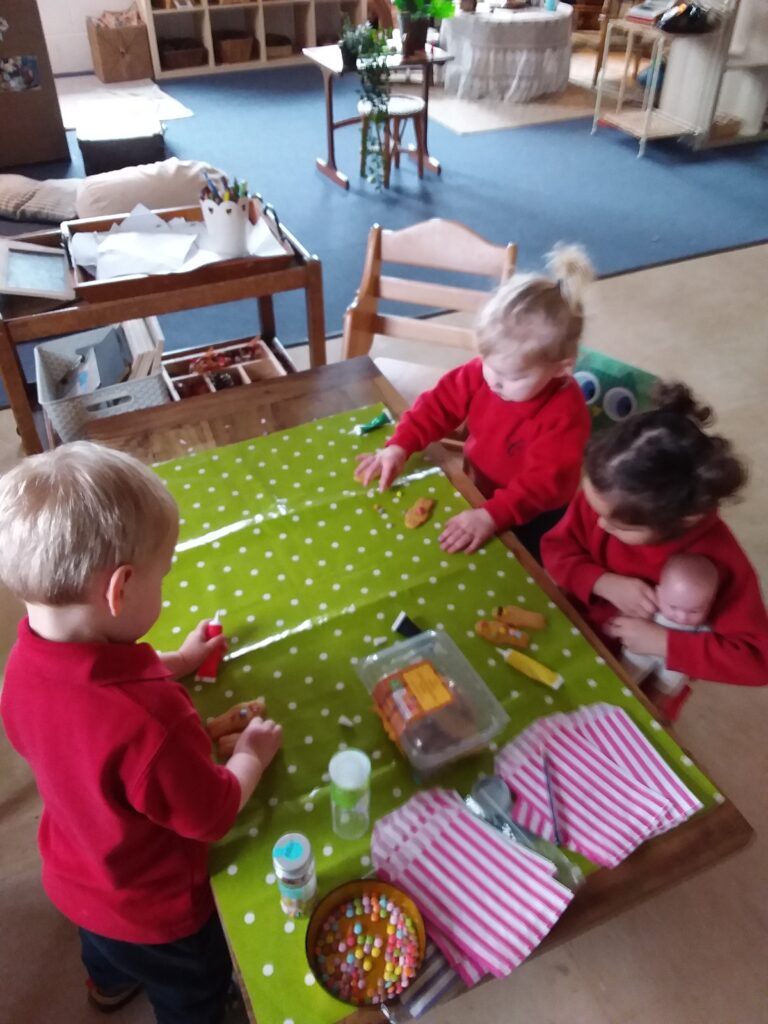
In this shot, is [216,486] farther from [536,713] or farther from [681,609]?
[681,609]

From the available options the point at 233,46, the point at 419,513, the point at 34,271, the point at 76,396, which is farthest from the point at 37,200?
the point at 419,513

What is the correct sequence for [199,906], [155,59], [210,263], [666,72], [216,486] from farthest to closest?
[155,59] < [666,72] < [210,263] < [216,486] < [199,906]

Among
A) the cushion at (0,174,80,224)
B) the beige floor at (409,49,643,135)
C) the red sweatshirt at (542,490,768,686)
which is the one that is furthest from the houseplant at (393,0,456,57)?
the red sweatshirt at (542,490,768,686)

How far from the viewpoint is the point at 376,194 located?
4363 millimetres

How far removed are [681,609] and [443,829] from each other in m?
0.49

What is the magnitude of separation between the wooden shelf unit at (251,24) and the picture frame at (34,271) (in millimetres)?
4716

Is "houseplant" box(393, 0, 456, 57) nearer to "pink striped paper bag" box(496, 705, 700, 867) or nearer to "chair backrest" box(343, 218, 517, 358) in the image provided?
"chair backrest" box(343, 218, 517, 358)

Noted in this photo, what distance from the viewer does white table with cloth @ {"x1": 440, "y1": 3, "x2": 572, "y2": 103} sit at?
211 inches

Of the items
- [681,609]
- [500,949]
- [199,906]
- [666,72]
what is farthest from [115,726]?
[666,72]

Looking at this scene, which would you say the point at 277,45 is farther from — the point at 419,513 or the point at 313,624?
the point at 313,624

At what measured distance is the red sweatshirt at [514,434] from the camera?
53.9 inches

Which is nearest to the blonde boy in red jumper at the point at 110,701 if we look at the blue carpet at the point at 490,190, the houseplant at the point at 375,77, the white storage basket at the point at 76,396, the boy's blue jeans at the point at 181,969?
the boy's blue jeans at the point at 181,969

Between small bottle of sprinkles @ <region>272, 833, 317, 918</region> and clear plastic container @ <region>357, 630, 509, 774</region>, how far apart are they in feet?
0.62

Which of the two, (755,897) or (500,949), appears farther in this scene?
(755,897)
